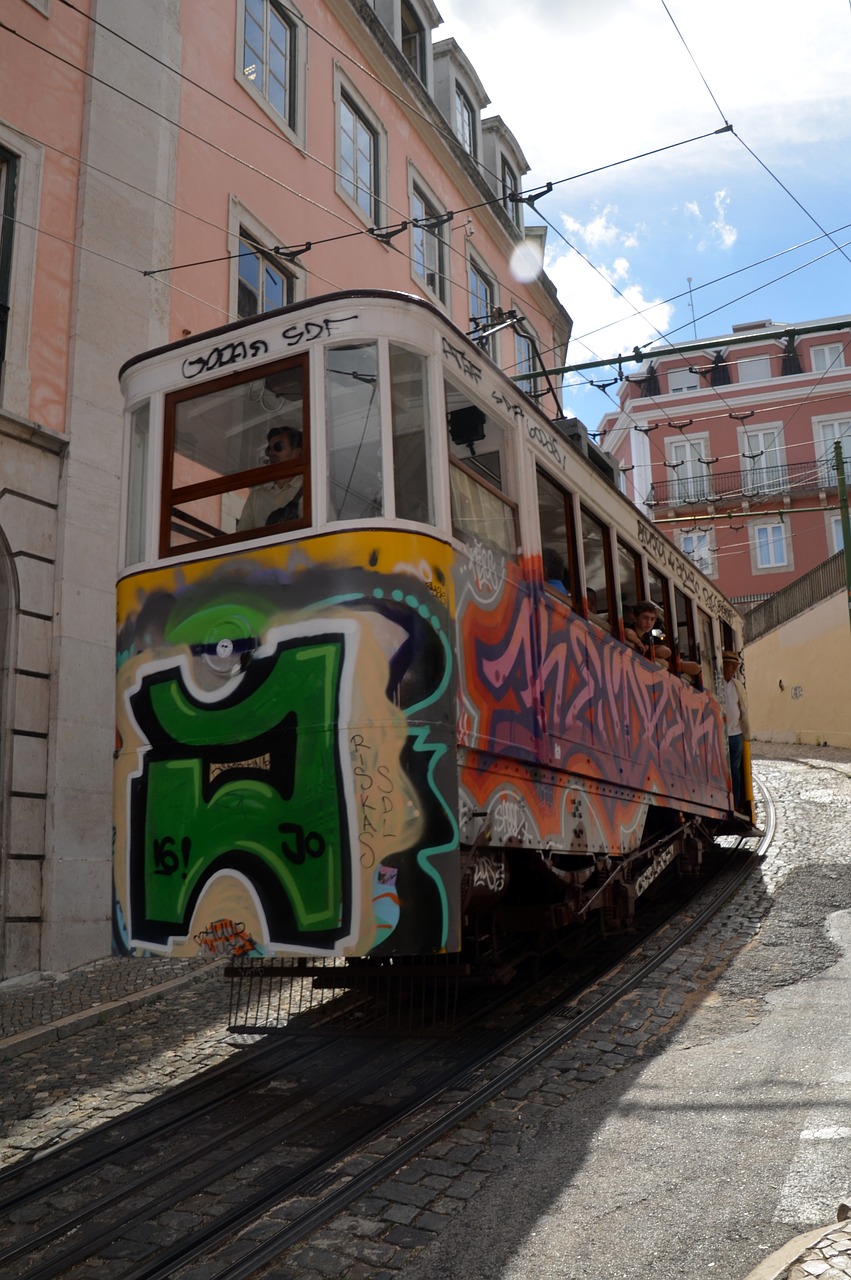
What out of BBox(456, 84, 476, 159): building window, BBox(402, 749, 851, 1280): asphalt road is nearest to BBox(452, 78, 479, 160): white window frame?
BBox(456, 84, 476, 159): building window

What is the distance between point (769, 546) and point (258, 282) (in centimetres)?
3012

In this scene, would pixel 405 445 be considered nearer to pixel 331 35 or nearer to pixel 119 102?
pixel 119 102

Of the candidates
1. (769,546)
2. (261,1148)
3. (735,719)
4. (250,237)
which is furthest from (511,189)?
(769,546)

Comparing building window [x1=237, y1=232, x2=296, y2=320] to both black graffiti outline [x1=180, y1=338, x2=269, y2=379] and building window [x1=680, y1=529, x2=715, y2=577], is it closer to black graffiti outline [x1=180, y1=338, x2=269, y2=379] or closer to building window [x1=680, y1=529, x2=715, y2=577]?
black graffiti outline [x1=180, y1=338, x2=269, y2=379]

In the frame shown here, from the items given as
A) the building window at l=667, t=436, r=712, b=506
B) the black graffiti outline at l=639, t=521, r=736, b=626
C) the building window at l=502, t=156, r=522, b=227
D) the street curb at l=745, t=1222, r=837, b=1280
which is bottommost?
the street curb at l=745, t=1222, r=837, b=1280

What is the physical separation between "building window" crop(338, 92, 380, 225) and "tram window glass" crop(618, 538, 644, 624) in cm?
847

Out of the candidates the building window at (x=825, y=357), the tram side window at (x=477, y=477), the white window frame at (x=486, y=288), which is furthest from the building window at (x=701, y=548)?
the tram side window at (x=477, y=477)

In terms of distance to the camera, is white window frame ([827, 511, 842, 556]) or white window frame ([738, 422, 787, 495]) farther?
white window frame ([738, 422, 787, 495])

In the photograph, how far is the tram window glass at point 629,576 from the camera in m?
7.98

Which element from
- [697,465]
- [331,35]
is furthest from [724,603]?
[697,465]

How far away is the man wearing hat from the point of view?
460 inches

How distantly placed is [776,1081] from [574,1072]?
91cm

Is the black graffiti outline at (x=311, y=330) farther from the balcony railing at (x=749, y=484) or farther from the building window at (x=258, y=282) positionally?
the balcony railing at (x=749, y=484)

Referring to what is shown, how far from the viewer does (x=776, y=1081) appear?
5.01 m
